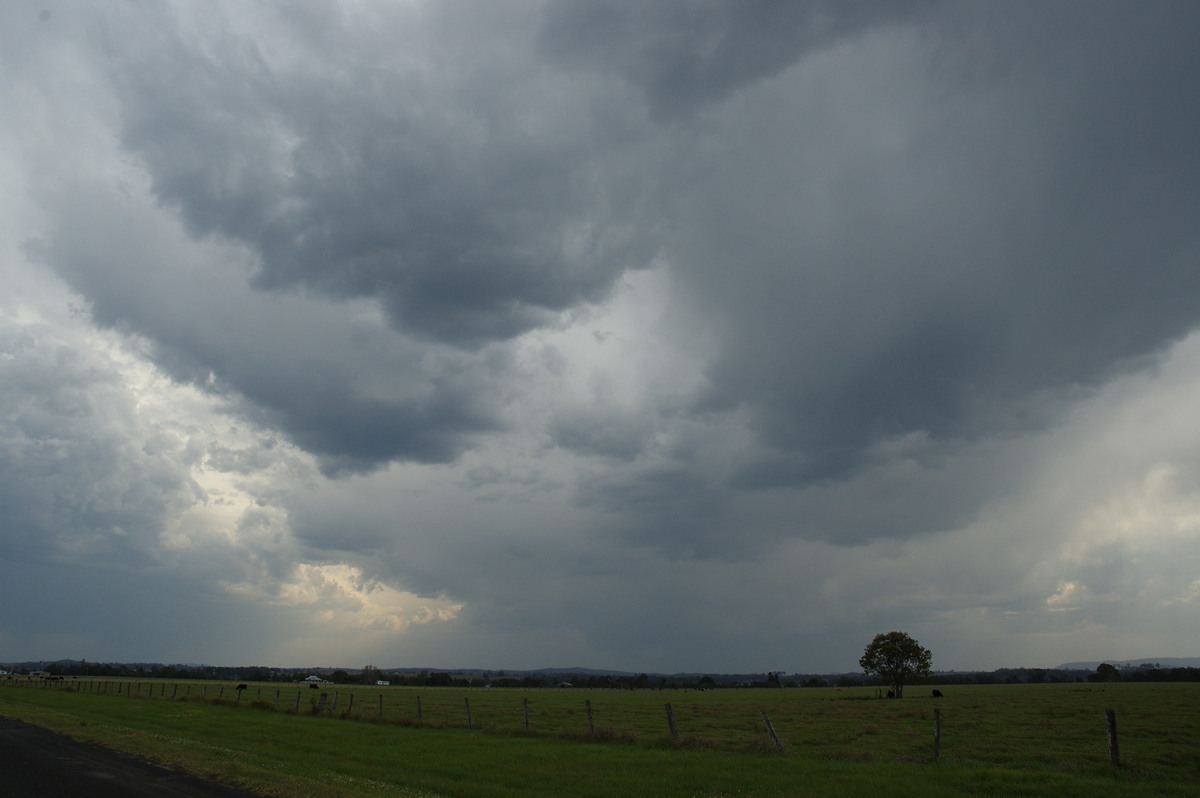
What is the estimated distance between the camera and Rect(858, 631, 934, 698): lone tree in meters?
98.6

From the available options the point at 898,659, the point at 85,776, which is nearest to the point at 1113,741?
the point at 85,776

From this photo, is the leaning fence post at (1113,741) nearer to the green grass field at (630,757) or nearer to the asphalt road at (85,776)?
the green grass field at (630,757)

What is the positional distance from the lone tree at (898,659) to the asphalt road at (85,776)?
98.9 m

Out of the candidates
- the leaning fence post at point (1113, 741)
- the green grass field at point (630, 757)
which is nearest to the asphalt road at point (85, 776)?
the green grass field at point (630, 757)

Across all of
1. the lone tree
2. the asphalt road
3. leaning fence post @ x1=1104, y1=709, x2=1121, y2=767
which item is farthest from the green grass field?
the lone tree

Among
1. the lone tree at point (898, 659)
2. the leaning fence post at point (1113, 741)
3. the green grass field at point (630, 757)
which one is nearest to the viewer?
the green grass field at point (630, 757)

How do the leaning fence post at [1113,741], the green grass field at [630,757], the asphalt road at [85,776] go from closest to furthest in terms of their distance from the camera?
1. the asphalt road at [85,776]
2. the green grass field at [630,757]
3. the leaning fence post at [1113,741]

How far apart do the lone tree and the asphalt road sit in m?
98.9

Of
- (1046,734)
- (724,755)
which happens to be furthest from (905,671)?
(724,755)

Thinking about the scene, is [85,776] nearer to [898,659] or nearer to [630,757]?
[630,757]

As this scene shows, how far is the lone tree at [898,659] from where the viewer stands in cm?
9862

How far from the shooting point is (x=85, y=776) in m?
18.6

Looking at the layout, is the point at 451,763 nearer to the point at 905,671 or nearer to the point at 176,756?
the point at 176,756

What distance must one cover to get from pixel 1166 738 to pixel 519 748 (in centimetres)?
3567
